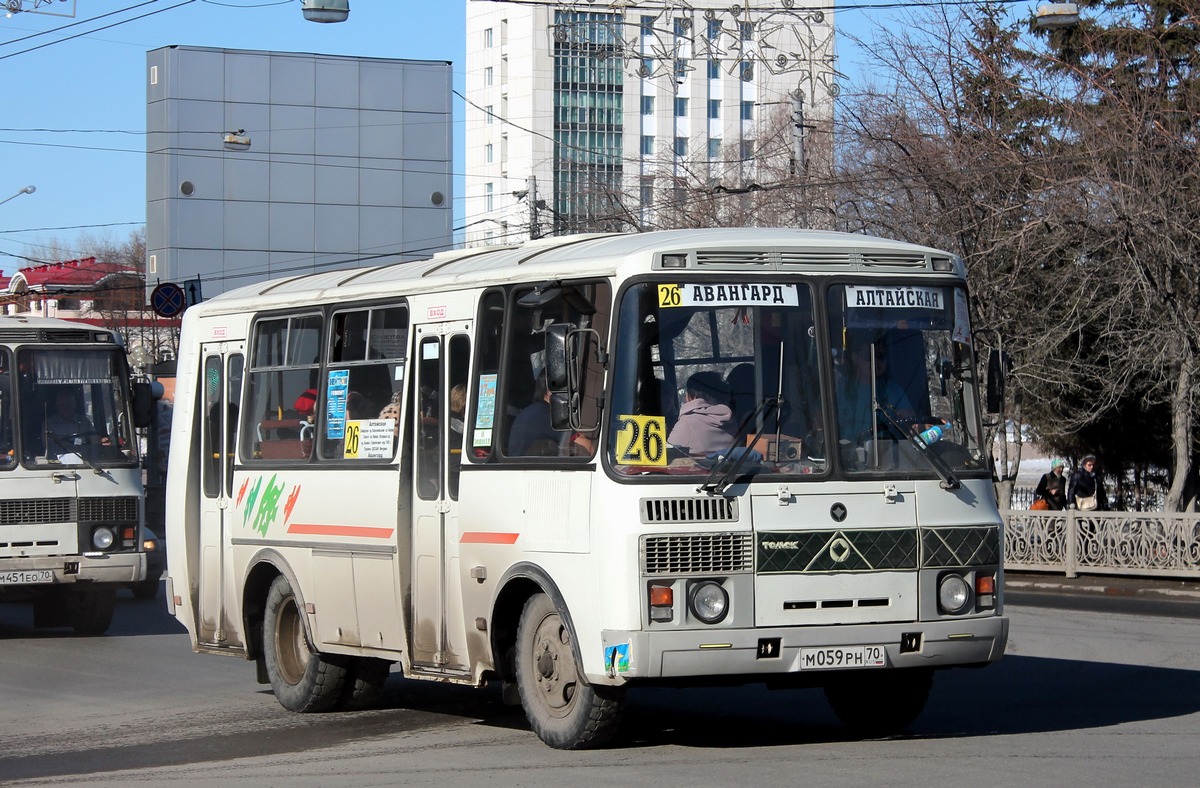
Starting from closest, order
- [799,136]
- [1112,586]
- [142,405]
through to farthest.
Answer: [142,405] < [1112,586] < [799,136]

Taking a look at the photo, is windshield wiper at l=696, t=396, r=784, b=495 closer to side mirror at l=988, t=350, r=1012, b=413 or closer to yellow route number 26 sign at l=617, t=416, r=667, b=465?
yellow route number 26 sign at l=617, t=416, r=667, b=465

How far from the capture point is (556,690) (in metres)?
9.23

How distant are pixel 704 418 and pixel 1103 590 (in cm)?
1493

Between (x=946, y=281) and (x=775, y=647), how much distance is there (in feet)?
7.52

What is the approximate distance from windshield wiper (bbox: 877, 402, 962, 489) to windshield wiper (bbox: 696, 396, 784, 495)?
0.62 m

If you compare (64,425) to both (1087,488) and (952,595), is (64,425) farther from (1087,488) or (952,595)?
(1087,488)

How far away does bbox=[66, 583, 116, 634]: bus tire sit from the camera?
17.2 metres

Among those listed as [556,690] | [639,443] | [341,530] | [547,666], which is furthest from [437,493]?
[639,443]

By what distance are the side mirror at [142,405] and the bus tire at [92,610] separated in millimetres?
1714

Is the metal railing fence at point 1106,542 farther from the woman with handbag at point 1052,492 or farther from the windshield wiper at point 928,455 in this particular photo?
the windshield wiper at point 928,455

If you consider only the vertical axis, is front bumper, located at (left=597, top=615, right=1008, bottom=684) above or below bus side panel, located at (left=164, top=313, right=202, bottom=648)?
below

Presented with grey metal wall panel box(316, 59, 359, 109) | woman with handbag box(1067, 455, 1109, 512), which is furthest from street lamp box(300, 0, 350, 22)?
grey metal wall panel box(316, 59, 359, 109)

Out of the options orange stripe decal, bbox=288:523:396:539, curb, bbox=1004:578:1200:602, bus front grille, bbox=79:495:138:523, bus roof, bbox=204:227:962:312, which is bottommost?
curb, bbox=1004:578:1200:602

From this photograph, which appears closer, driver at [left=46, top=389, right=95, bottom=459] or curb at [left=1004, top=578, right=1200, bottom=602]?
driver at [left=46, top=389, right=95, bottom=459]
